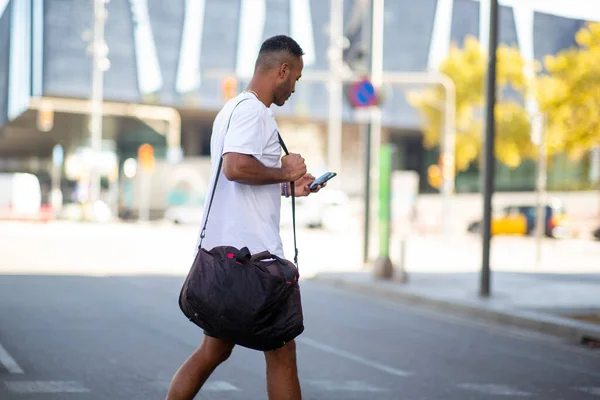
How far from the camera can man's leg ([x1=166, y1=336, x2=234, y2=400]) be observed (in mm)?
4363

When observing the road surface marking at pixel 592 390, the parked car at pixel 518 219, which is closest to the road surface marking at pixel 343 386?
the road surface marking at pixel 592 390

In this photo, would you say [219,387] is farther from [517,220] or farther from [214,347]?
[517,220]

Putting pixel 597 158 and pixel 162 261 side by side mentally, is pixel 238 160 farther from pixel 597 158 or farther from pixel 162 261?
pixel 597 158

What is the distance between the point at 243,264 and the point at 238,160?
1.38ft

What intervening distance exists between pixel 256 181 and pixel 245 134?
20cm

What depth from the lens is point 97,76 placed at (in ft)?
170

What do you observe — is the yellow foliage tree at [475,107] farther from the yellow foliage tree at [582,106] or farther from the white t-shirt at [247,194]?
the white t-shirt at [247,194]

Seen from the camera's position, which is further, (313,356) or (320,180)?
(313,356)

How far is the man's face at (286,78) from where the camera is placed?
14.3 ft

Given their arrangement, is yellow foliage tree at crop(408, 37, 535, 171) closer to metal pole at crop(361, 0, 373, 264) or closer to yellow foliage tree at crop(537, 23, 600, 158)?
yellow foliage tree at crop(537, 23, 600, 158)

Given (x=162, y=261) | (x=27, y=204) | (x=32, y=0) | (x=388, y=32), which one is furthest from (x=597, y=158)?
(x=32, y=0)

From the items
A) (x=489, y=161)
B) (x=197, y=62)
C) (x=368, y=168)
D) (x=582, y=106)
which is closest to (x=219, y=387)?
(x=489, y=161)

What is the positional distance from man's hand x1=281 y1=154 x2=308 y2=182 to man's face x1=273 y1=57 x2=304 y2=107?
0.94 feet

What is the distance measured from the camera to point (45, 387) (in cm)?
667
